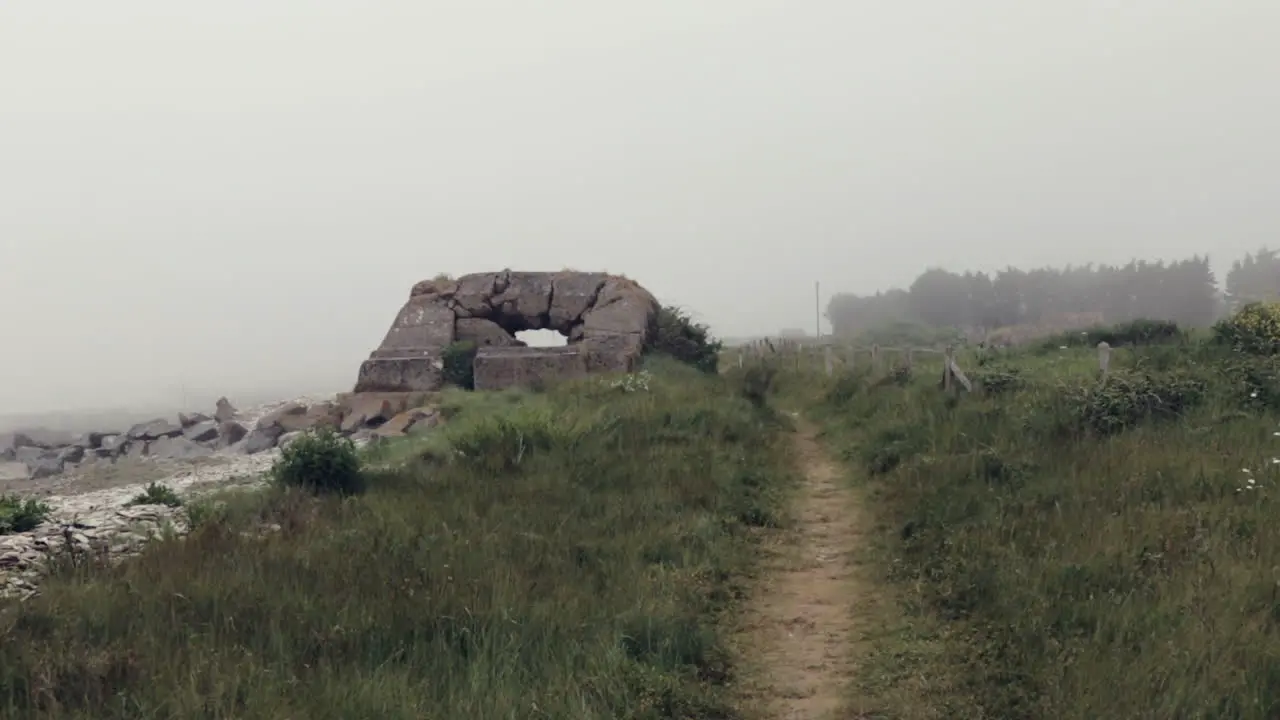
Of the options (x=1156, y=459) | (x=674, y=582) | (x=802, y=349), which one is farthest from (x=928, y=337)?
(x=674, y=582)

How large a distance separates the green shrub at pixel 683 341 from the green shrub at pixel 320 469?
13202mm

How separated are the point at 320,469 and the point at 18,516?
255 centimetres

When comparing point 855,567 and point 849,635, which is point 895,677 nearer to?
point 849,635

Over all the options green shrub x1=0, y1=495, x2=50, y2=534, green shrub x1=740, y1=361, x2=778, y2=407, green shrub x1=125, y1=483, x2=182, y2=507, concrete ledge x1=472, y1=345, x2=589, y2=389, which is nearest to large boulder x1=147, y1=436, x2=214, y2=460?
concrete ledge x1=472, y1=345, x2=589, y2=389

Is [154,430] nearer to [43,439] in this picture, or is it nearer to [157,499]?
[43,439]

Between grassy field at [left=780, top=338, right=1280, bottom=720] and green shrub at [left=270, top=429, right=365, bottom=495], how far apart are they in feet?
17.6

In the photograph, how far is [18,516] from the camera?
304 inches

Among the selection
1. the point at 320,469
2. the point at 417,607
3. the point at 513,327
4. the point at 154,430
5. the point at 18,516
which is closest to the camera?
the point at 417,607

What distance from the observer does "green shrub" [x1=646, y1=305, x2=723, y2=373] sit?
22.9 meters

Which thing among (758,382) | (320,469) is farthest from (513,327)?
(320,469)

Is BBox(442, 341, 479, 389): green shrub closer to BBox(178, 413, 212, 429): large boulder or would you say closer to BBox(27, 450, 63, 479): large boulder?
BBox(178, 413, 212, 429): large boulder

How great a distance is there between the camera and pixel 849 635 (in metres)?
5.72

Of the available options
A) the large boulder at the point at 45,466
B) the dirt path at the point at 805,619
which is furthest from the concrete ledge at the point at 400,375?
the dirt path at the point at 805,619

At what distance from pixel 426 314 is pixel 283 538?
14.7 m
